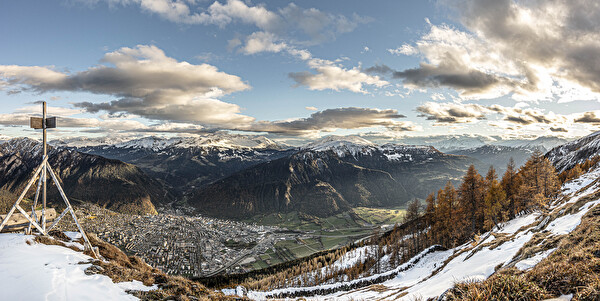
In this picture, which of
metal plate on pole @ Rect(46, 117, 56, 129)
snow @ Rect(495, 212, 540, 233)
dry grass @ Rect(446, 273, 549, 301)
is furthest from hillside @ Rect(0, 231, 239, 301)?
snow @ Rect(495, 212, 540, 233)

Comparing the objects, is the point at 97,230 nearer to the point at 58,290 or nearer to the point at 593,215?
the point at 58,290

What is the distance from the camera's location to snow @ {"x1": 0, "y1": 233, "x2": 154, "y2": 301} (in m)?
11.5

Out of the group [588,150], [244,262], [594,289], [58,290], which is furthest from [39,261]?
[588,150]

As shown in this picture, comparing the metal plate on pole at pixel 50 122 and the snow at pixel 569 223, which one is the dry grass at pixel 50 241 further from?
the snow at pixel 569 223

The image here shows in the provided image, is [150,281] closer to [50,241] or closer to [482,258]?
[50,241]

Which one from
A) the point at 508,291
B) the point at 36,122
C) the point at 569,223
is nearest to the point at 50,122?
the point at 36,122

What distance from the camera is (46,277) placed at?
1278 centimetres

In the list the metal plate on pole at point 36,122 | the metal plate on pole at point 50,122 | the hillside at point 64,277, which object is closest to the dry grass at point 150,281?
the hillside at point 64,277

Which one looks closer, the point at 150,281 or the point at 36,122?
the point at 150,281

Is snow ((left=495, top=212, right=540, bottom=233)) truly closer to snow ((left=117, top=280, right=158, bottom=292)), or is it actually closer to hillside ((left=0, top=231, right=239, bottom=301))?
hillside ((left=0, top=231, right=239, bottom=301))

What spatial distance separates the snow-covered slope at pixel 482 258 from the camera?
57.1ft

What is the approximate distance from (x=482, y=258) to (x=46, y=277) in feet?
112

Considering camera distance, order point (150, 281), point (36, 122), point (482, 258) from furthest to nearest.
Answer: point (482, 258) < point (36, 122) < point (150, 281)

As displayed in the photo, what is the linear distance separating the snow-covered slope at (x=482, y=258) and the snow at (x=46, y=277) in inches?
687
